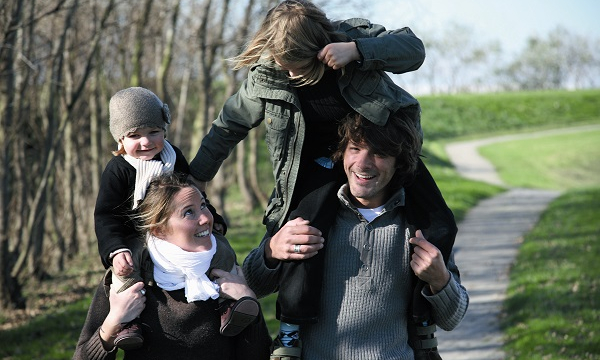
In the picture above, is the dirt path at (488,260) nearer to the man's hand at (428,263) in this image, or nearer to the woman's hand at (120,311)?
the man's hand at (428,263)

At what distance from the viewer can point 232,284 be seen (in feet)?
9.55

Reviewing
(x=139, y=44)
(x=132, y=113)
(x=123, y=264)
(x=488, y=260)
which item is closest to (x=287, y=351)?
(x=123, y=264)

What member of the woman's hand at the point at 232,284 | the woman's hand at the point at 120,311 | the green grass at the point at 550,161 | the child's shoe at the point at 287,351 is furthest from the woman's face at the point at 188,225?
the green grass at the point at 550,161

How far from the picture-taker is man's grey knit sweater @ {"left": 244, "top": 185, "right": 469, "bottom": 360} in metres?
3.01

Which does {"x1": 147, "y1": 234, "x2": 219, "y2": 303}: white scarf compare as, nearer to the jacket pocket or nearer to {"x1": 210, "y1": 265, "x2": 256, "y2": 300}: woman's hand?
{"x1": 210, "y1": 265, "x2": 256, "y2": 300}: woman's hand

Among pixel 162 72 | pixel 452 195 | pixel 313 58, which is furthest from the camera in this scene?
pixel 452 195

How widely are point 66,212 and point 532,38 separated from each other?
87.1 m

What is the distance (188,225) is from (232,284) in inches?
10.7

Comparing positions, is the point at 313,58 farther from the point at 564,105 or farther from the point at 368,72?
the point at 564,105

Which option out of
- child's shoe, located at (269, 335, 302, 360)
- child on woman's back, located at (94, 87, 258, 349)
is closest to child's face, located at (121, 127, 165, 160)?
child on woman's back, located at (94, 87, 258, 349)

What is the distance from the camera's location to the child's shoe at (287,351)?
3016 millimetres

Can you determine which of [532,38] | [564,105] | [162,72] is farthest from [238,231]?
[532,38]

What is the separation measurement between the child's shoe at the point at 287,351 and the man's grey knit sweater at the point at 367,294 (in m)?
0.05

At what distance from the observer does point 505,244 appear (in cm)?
1381
